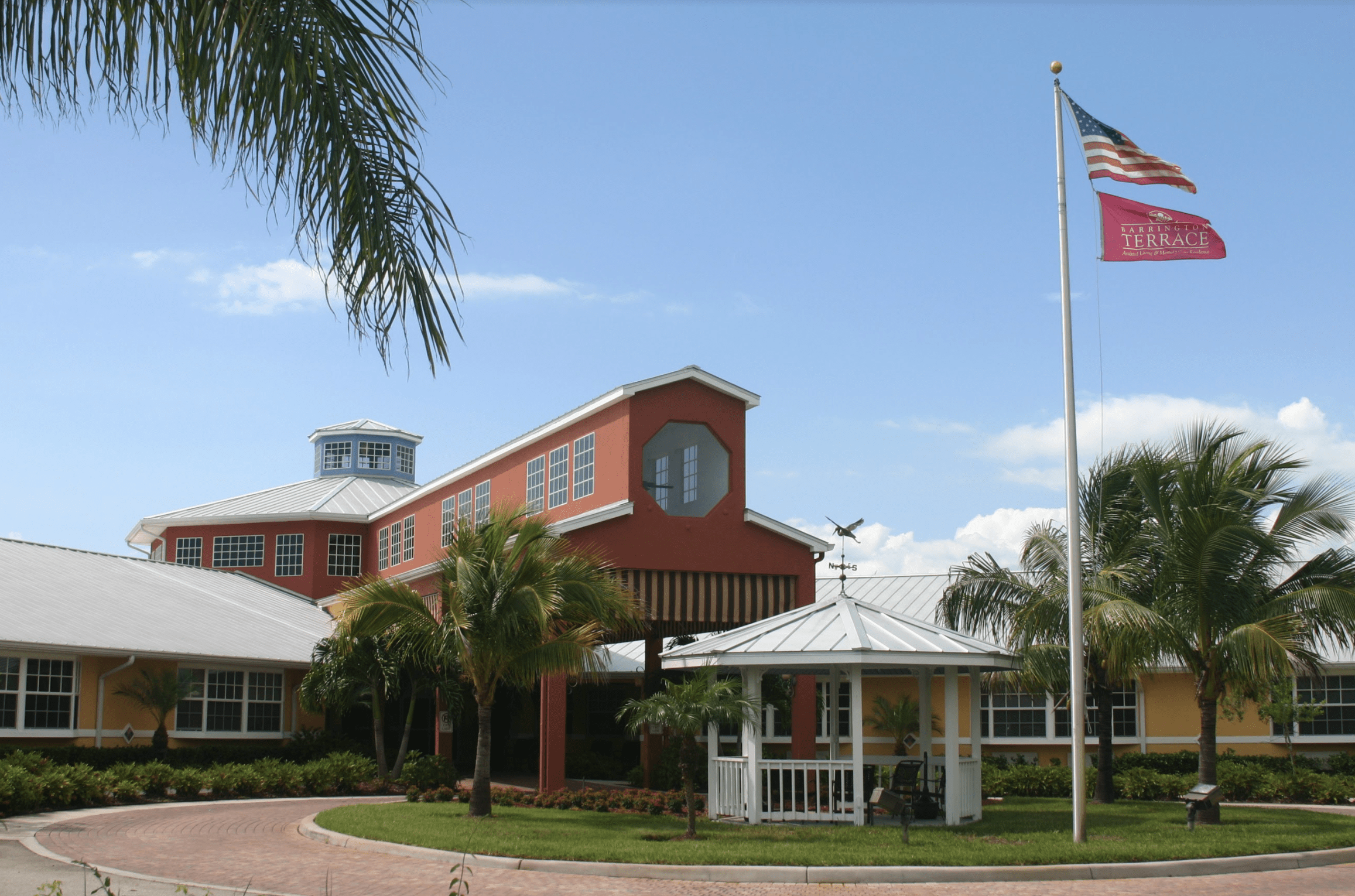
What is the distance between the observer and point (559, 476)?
1026 inches

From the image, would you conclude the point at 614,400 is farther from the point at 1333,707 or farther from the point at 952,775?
the point at 1333,707

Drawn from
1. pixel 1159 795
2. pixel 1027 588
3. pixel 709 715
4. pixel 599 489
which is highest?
pixel 599 489

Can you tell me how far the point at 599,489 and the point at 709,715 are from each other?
8505mm

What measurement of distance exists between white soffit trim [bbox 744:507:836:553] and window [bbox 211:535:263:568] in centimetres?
2041

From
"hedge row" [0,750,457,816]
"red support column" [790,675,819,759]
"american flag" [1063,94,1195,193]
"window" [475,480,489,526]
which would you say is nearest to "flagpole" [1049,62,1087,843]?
"american flag" [1063,94,1195,193]

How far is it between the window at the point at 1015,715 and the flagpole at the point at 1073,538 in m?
14.2

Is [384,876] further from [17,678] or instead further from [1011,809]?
[17,678]

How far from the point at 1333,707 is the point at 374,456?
31.1 meters

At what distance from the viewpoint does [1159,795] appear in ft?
76.6

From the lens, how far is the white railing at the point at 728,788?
59.3ft

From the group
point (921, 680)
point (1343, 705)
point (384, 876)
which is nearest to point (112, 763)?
point (384, 876)

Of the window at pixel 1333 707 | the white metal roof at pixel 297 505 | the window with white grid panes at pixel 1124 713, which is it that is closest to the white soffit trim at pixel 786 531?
the window with white grid panes at pixel 1124 713

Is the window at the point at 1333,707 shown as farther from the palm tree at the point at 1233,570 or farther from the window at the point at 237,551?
the window at the point at 237,551

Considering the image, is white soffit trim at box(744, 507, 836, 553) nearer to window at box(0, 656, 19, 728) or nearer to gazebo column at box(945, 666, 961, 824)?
gazebo column at box(945, 666, 961, 824)
